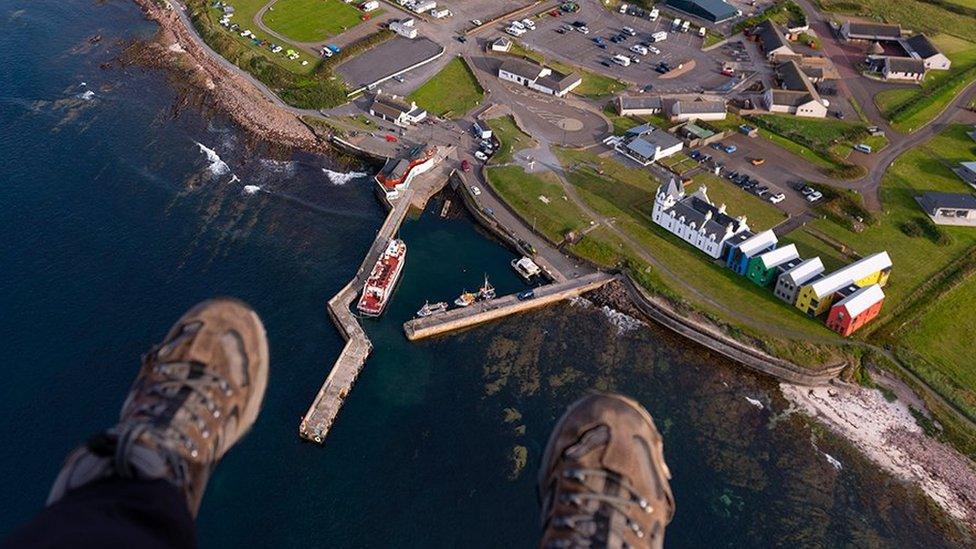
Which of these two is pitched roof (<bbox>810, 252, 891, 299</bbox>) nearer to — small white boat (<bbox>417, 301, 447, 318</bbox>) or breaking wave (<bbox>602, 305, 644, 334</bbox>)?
breaking wave (<bbox>602, 305, 644, 334</bbox>)

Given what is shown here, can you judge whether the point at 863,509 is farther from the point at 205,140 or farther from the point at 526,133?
the point at 205,140

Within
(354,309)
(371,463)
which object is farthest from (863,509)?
(354,309)

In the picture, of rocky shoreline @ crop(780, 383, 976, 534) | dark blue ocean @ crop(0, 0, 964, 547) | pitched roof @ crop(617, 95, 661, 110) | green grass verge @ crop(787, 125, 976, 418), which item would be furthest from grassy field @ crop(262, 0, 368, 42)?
rocky shoreline @ crop(780, 383, 976, 534)

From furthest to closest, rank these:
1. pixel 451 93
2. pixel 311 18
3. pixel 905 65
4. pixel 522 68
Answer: pixel 311 18 < pixel 905 65 < pixel 522 68 < pixel 451 93

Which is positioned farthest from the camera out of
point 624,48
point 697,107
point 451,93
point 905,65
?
point 624,48

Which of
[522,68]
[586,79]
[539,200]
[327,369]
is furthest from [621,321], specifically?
[522,68]

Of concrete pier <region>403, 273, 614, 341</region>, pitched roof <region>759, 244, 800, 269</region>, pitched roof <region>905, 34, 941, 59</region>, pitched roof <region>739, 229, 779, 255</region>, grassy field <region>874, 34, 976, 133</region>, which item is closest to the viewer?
concrete pier <region>403, 273, 614, 341</region>

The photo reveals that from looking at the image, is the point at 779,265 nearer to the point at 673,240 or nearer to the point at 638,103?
the point at 673,240
